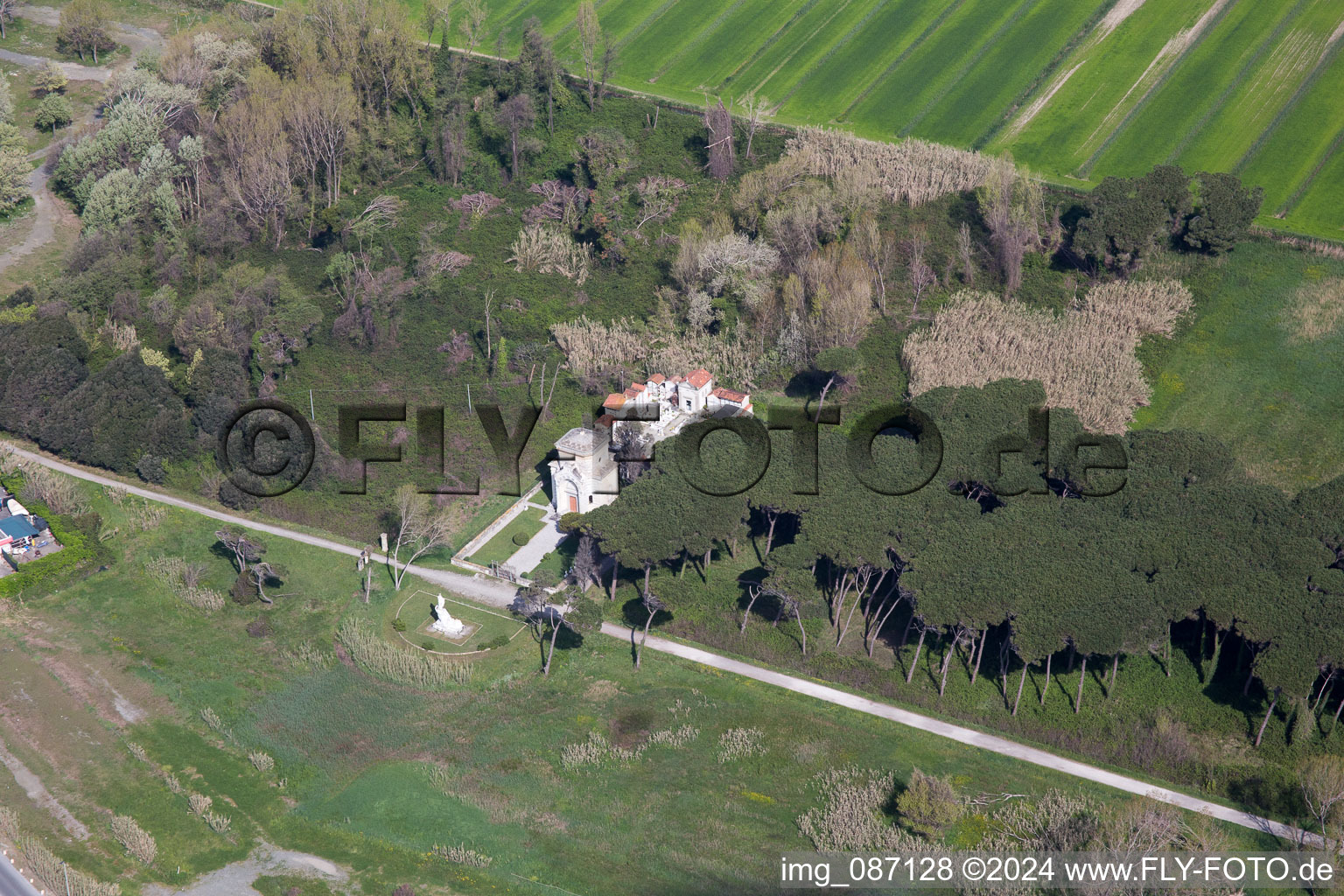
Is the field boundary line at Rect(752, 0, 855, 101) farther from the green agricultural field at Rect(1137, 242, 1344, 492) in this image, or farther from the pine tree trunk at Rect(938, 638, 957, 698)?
the pine tree trunk at Rect(938, 638, 957, 698)

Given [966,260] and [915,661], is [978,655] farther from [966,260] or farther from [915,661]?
[966,260]

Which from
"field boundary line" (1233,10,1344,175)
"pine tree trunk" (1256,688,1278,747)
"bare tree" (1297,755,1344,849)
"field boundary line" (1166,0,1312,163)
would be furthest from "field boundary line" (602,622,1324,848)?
"field boundary line" (1166,0,1312,163)

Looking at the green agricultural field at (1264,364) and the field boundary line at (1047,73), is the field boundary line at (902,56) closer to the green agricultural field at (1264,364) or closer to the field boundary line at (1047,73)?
the field boundary line at (1047,73)

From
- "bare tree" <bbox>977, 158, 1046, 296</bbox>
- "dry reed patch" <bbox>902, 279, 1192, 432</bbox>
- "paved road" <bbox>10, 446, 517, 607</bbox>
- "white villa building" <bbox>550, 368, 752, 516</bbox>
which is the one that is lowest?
"paved road" <bbox>10, 446, 517, 607</bbox>

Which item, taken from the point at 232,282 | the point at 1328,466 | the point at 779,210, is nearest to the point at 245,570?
the point at 232,282

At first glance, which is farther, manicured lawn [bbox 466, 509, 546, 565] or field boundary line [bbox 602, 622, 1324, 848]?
manicured lawn [bbox 466, 509, 546, 565]

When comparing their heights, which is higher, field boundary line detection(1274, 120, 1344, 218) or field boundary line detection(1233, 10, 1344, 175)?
field boundary line detection(1233, 10, 1344, 175)
